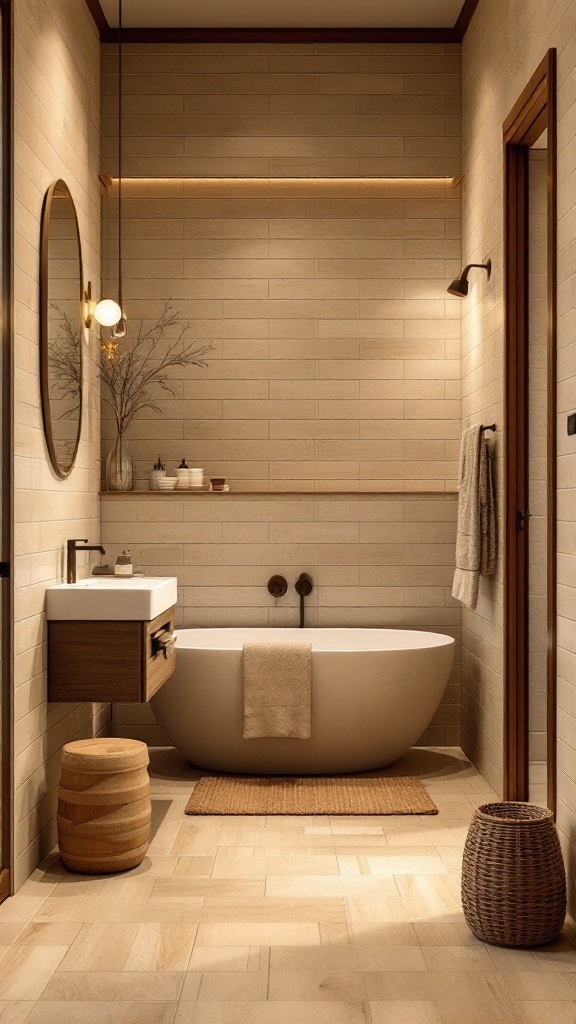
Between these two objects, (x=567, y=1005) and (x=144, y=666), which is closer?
(x=567, y=1005)

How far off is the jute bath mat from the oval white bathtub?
90 mm

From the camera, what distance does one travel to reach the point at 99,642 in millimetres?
3680

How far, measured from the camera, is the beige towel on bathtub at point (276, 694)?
438cm

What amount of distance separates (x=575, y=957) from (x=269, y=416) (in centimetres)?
322

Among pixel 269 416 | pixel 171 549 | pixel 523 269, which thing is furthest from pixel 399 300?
pixel 171 549

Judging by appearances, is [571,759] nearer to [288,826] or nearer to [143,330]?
[288,826]

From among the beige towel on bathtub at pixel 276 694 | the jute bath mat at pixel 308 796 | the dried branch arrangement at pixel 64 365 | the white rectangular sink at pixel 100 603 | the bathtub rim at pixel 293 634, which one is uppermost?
the dried branch arrangement at pixel 64 365

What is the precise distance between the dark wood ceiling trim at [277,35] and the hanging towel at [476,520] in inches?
87.0

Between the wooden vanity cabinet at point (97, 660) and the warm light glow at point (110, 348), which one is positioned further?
the warm light glow at point (110, 348)

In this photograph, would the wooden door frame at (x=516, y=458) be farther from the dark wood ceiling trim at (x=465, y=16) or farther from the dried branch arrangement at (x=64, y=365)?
the dried branch arrangement at (x=64, y=365)

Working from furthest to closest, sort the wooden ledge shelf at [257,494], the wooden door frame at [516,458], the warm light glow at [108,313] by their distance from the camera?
the wooden ledge shelf at [257,494]
the warm light glow at [108,313]
the wooden door frame at [516,458]

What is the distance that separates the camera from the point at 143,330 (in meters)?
5.32

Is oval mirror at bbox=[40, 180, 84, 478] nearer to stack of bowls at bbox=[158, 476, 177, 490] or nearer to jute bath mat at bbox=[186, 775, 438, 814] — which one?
stack of bowls at bbox=[158, 476, 177, 490]

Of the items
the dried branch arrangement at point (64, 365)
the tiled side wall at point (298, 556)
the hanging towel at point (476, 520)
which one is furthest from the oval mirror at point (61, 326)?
the hanging towel at point (476, 520)
